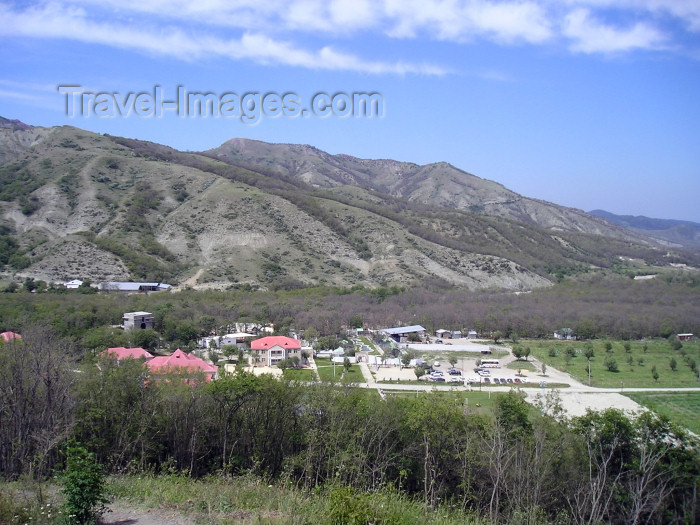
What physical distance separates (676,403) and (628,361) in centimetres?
1146

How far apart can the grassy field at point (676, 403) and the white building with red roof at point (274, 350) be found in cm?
2052

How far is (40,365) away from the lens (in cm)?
1188

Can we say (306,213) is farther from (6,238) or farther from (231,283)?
(6,238)

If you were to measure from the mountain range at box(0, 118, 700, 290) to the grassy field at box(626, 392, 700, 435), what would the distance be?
38499 millimetres

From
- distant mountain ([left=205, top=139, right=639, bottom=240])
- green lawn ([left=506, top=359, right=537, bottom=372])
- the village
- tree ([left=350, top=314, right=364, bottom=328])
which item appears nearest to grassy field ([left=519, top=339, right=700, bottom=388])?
the village

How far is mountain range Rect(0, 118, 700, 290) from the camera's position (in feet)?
195

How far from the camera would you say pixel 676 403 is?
2605 cm

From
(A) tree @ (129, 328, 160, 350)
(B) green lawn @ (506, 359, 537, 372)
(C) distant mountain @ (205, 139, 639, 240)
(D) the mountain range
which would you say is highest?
(C) distant mountain @ (205, 139, 639, 240)

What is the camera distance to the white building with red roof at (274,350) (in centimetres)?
3444

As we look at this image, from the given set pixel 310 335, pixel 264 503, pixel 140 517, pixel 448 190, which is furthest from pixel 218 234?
pixel 448 190

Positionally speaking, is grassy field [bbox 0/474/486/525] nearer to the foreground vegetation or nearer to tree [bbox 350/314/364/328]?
the foreground vegetation

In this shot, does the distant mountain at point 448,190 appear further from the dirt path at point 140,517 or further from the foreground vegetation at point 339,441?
the dirt path at point 140,517

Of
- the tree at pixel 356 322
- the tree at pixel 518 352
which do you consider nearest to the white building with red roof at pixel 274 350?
the tree at pixel 356 322

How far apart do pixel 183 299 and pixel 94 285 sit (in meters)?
12.5
